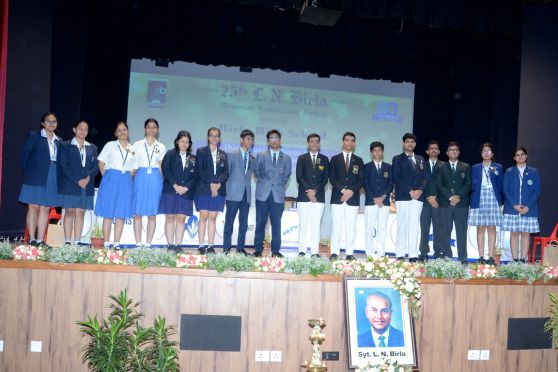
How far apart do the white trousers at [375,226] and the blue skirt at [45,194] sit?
312 centimetres

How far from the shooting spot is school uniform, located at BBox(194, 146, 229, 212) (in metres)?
5.52

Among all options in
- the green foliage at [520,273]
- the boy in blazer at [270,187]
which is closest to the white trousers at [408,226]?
the boy in blazer at [270,187]

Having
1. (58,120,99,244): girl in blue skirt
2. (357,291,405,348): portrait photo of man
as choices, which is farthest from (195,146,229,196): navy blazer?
(357,291,405,348): portrait photo of man

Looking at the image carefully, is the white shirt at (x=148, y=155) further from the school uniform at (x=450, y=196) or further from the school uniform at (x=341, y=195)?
the school uniform at (x=450, y=196)

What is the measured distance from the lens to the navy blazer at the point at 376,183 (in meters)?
5.88

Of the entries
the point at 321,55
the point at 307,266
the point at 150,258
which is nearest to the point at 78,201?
the point at 150,258

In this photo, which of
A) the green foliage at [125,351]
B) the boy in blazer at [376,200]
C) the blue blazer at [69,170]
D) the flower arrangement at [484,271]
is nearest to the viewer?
the green foliage at [125,351]

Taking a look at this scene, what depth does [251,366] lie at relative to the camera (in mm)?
3988

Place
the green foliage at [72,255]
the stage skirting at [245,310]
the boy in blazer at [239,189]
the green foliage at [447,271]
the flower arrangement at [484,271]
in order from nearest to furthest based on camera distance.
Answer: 1. the stage skirting at [245,310]
2. the green foliage at [72,255]
3. the green foliage at [447,271]
4. the flower arrangement at [484,271]
5. the boy in blazer at [239,189]

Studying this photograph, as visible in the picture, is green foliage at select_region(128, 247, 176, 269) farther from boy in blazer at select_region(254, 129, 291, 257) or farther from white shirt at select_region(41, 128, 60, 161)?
white shirt at select_region(41, 128, 60, 161)

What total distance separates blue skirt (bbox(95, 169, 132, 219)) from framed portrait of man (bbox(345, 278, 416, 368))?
7.98ft

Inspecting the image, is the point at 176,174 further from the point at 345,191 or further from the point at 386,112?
the point at 386,112

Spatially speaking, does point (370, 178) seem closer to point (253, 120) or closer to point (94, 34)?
point (253, 120)

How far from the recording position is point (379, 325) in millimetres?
4098
